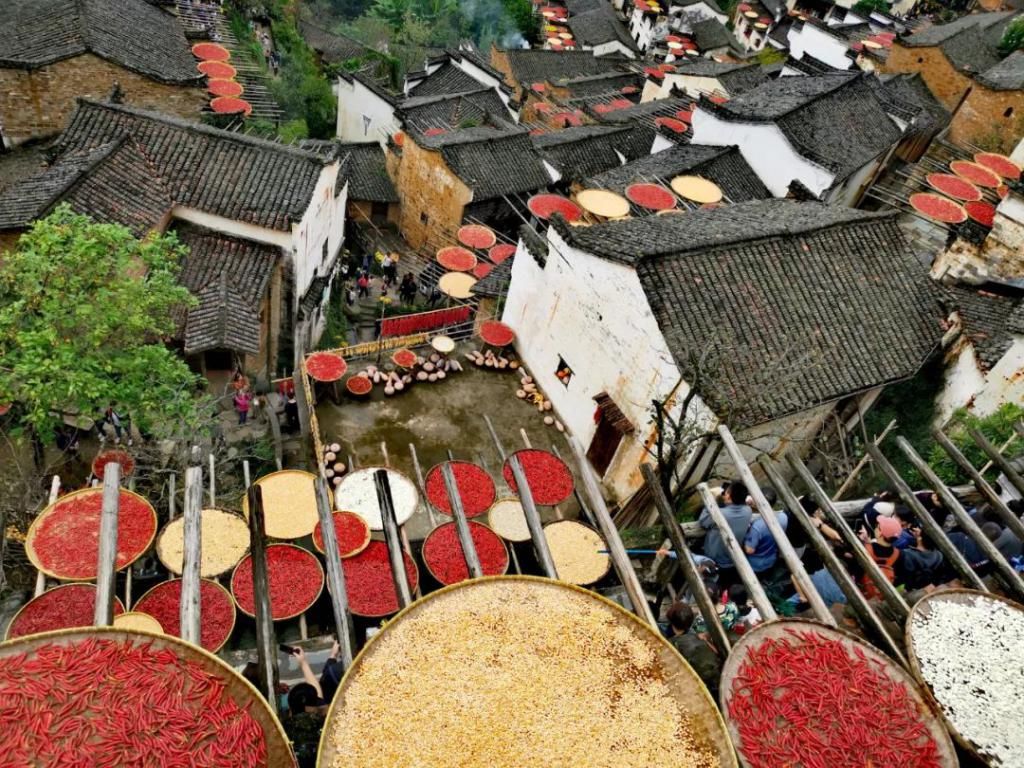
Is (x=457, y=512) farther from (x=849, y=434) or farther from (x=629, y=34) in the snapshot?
(x=629, y=34)

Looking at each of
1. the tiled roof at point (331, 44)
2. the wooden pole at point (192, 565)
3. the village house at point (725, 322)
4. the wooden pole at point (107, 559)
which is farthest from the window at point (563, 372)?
the tiled roof at point (331, 44)

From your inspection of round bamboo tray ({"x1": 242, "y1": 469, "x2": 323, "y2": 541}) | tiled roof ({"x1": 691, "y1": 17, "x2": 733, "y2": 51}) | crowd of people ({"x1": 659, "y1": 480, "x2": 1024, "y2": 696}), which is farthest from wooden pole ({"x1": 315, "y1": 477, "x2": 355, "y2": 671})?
tiled roof ({"x1": 691, "y1": 17, "x2": 733, "y2": 51})

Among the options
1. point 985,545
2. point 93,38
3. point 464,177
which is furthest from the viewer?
point 464,177

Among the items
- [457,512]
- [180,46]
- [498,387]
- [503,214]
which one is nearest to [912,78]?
[503,214]

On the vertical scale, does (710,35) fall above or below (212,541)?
below

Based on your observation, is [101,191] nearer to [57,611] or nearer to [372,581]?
[57,611]

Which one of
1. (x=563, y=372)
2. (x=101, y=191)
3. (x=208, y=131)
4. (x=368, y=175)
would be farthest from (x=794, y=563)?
(x=368, y=175)

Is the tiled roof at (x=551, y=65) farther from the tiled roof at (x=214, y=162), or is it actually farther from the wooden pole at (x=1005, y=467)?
the wooden pole at (x=1005, y=467)
